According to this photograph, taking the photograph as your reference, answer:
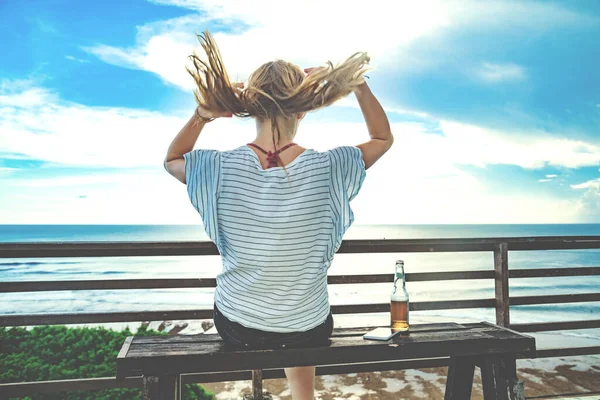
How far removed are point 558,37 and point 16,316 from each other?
4105 cm

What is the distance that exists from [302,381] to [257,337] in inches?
10.1

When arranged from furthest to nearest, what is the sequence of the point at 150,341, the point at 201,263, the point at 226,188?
the point at 201,263 → the point at 150,341 → the point at 226,188

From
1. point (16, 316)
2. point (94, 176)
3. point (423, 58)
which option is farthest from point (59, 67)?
point (16, 316)

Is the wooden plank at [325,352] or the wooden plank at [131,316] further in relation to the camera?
the wooden plank at [131,316]

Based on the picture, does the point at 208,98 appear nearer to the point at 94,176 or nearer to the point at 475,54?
the point at 475,54

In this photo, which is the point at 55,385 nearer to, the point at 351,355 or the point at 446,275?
the point at 351,355

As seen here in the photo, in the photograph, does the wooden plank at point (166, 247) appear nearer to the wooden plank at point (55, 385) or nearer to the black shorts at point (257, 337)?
the wooden plank at point (55, 385)

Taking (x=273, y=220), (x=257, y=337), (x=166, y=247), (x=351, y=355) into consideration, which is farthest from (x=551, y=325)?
(x=273, y=220)

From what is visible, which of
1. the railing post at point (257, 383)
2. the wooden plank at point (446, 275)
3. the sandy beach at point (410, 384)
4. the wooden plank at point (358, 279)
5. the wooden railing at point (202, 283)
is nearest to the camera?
the railing post at point (257, 383)

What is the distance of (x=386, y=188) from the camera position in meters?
46.5

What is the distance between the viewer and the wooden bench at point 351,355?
5.01 feet

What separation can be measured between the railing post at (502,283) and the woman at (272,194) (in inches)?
82.9

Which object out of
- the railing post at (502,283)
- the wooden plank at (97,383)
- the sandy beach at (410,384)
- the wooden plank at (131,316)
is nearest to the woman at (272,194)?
the wooden plank at (131,316)

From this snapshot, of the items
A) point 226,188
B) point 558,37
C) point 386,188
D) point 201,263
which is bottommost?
point 201,263
